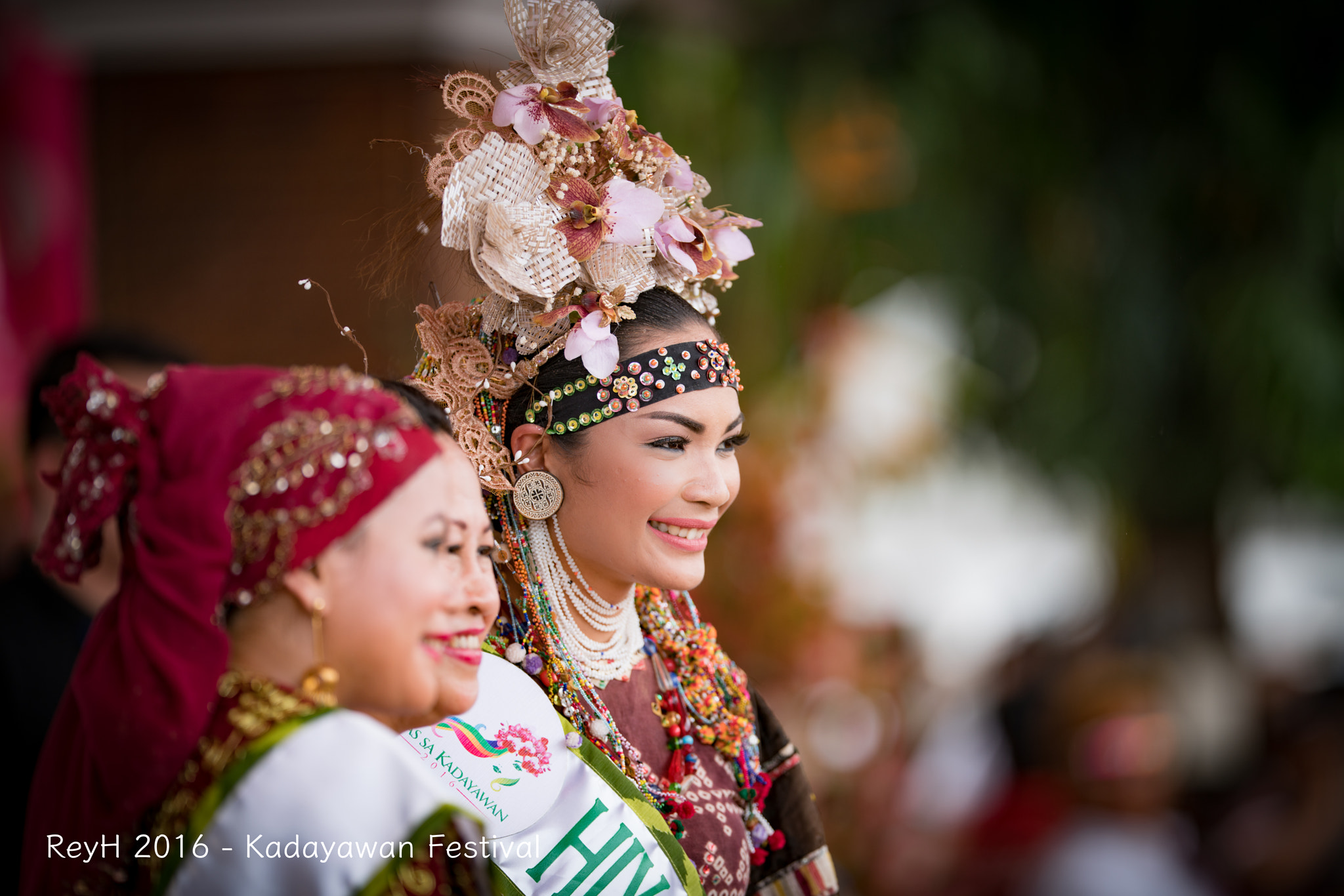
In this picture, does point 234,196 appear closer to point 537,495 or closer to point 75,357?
point 75,357

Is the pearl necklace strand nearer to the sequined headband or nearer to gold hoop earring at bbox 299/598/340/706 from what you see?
the sequined headband

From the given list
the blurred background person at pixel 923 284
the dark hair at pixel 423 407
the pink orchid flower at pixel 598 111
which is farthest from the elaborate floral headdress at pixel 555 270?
the blurred background person at pixel 923 284

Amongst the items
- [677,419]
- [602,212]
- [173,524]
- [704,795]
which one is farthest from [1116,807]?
[173,524]

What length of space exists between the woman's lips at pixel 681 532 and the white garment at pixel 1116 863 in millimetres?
2562

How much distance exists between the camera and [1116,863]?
3.84 m

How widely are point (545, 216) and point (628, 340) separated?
0.27m

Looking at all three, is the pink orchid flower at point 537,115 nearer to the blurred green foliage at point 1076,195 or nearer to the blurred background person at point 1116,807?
the blurred background person at point 1116,807

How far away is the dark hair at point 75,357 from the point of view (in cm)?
284

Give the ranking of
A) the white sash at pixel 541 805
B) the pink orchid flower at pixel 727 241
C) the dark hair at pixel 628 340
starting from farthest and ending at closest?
1. the pink orchid flower at pixel 727 241
2. the dark hair at pixel 628 340
3. the white sash at pixel 541 805

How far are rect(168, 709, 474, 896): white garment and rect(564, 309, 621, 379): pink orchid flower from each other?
841mm

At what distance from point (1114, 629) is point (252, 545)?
20.5 feet

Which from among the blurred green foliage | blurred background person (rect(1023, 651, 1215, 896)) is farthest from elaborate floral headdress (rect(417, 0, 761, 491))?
the blurred green foliage

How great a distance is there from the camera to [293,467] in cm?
140

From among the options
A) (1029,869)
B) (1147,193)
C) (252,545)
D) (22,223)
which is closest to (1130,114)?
(1147,193)
